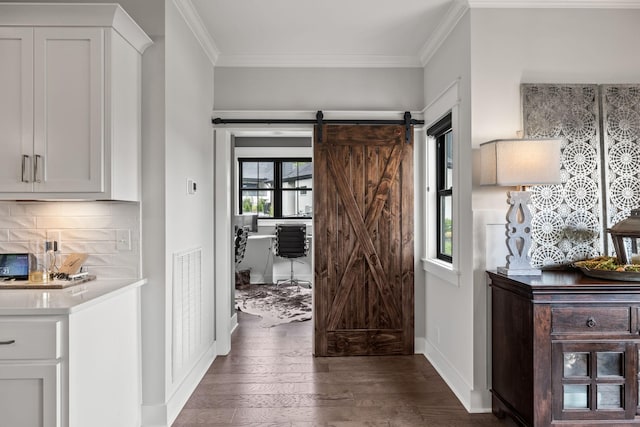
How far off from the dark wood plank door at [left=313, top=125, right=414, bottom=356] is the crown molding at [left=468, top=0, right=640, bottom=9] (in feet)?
4.25

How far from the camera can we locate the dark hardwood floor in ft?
8.49

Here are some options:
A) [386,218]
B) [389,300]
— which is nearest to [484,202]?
[386,218]

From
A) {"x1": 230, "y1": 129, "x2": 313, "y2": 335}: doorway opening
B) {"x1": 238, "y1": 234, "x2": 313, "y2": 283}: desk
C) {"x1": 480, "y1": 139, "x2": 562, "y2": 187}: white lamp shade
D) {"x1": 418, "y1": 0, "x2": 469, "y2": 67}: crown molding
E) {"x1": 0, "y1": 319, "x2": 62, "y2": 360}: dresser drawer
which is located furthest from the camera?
{"x1": 238, "y1": 234, "x2": 313, "y2": 283}: desk

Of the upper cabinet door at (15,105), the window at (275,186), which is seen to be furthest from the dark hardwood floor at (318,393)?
the window at (275,186)

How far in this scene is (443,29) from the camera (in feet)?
10.2

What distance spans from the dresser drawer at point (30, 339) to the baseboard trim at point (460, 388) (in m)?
2.42

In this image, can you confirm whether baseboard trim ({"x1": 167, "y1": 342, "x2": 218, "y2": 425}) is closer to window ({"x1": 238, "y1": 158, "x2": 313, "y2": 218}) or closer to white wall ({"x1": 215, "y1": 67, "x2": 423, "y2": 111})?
white wall ({"x1": 215, "y1": 67, "x2": 423, "y2": 111})

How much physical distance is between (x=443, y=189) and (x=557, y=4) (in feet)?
5.25

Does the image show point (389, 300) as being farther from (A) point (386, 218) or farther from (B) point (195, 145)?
(B) point (195, 145)

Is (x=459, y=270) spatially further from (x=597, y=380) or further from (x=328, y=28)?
(x=328, y=28)

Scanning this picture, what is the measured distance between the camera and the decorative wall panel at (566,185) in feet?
8.73

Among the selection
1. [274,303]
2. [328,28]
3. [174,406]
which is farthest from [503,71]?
[274,303]

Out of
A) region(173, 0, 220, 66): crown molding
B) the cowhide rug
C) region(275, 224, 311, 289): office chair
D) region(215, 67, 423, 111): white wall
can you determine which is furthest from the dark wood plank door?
region(275, 224, 311, 289): office chair

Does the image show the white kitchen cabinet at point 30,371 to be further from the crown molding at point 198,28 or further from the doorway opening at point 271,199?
the doorway opening at point 271,199
